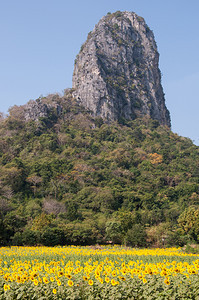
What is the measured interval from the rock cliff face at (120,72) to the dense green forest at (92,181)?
239 inches

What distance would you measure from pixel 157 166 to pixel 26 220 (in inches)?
1359

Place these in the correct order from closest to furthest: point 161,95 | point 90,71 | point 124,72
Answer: point 90,71, point 124,72, point 161,95

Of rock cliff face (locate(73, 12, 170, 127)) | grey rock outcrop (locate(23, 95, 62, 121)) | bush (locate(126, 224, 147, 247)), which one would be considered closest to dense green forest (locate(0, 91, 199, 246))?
bush (locate(126, 224, 147, 247))

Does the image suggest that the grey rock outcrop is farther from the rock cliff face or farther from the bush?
the bush

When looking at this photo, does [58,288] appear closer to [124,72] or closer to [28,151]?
[28,151]

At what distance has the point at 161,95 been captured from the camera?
4427 inches

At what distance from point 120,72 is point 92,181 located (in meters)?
57.1

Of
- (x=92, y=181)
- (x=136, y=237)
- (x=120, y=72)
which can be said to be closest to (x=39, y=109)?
(x=92, y=181)

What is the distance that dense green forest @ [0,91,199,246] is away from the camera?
33906mm

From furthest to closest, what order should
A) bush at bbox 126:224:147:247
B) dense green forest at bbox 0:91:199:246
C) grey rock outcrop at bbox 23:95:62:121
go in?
grey rock outcrop at bbox 23:95:62:121
dense green forest at bbox 0:91:199:246
bush at bbox 126:224:147:247

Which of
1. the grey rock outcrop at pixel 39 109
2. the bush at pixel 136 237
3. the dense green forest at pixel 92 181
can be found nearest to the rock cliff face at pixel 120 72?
the dense green forest at pixel 92 181

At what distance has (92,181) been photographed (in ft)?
180

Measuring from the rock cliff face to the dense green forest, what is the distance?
6.06 meters

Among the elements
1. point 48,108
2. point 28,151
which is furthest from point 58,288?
point 48,108
